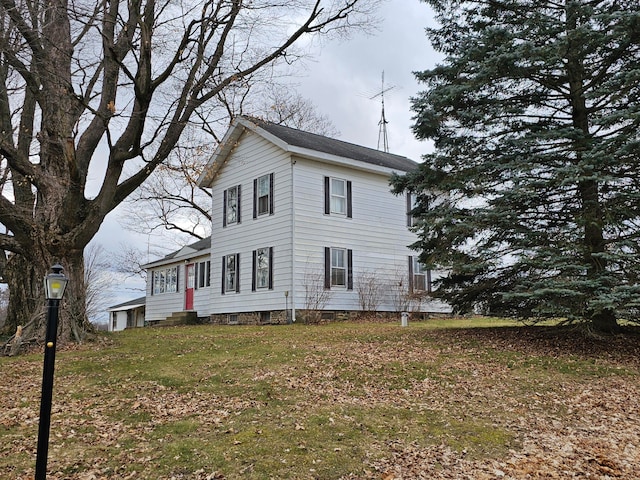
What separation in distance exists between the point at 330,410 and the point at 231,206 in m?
14.1

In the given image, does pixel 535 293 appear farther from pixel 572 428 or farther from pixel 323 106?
pixel 323 106

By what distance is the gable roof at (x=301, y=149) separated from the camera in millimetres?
16598

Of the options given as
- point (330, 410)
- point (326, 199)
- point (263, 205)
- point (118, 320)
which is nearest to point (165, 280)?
point (263, 205)

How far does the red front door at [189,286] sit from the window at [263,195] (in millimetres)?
6201

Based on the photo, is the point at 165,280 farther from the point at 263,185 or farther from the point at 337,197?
the point at 337,197

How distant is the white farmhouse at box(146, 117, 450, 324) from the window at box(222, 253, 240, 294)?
37 mm

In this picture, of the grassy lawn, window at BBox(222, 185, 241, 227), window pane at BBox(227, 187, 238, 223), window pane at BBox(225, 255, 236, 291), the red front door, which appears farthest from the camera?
the red front door

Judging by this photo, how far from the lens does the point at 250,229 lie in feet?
59.3

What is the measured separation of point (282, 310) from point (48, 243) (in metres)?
7.53

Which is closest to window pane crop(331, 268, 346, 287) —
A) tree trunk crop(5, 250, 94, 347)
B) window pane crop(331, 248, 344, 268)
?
window pane crop(331, 248, 344, 268)

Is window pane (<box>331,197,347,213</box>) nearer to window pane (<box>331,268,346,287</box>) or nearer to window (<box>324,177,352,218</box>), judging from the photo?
window (<box>324,177,352,218</box>)

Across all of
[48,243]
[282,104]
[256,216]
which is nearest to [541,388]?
[48,243]

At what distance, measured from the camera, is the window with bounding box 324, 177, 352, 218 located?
17.1 meters

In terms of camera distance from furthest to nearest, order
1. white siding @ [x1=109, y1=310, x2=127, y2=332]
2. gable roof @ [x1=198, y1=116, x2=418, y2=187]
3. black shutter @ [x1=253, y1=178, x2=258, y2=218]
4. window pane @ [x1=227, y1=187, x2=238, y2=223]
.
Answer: white siding @ [x1=109, y1=310, x2=127, y2=332] → window pane @ [x1=227, y1=187, x2=238, y2=223] → black shutter @ [x1=253, y1=178, x2=258, y2=218] → gable roof @ [x1=198, y1=116, x2=418, y2=187]
